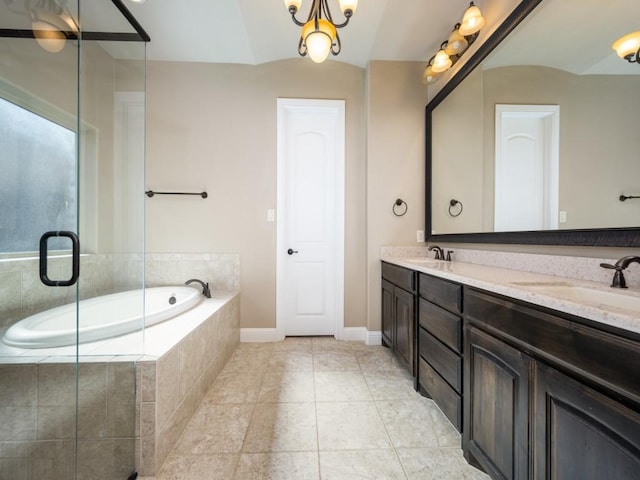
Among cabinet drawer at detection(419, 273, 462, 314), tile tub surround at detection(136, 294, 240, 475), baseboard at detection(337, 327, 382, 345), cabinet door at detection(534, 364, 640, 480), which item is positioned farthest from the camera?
baseboard at detection(337, 327, 382, 345)

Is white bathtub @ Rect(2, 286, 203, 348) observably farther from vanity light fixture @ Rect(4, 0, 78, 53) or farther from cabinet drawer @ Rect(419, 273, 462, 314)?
cabinet drawer @ Rect(419, 273, 462, 314)

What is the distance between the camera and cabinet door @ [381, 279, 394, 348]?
210 centimetres

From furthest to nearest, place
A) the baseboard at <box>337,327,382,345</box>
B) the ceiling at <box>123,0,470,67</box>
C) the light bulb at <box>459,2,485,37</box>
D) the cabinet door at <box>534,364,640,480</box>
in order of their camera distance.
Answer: the baseboard at <box>337,327,382,345</box> < the ceiling at <box>123,0,470,67</box> < the light bulb at <box>459,2,485,37</box> < the cabinet door at <box>534,364,640,480</box>

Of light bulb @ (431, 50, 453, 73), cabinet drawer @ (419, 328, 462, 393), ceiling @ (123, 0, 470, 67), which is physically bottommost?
cabinet drawer @ (419, 328, 462, 393)

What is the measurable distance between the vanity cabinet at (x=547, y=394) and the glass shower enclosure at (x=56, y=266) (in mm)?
1512

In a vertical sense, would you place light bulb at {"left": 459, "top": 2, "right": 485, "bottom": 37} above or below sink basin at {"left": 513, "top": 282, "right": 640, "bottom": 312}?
above

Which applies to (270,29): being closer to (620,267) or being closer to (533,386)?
(620,267)

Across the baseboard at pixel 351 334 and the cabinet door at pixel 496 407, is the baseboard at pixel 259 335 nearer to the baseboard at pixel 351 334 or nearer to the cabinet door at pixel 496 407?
the baseboard at pixel 351 334

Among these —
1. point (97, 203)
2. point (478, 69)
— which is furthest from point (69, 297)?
point (478, 69)

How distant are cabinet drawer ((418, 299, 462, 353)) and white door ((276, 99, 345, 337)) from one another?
112 centimetres

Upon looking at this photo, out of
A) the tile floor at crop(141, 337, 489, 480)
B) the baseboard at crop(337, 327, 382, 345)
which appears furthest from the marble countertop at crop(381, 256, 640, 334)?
the baseboard at crop(337, 327, 382, 345)

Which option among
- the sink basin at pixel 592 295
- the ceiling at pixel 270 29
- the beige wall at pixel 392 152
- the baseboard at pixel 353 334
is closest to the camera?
the sink basin at pixel 592 295

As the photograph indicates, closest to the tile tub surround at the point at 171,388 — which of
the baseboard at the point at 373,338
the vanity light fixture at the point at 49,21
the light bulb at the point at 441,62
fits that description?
the baseboard at the point at 373,338

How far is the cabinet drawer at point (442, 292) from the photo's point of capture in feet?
3.96
